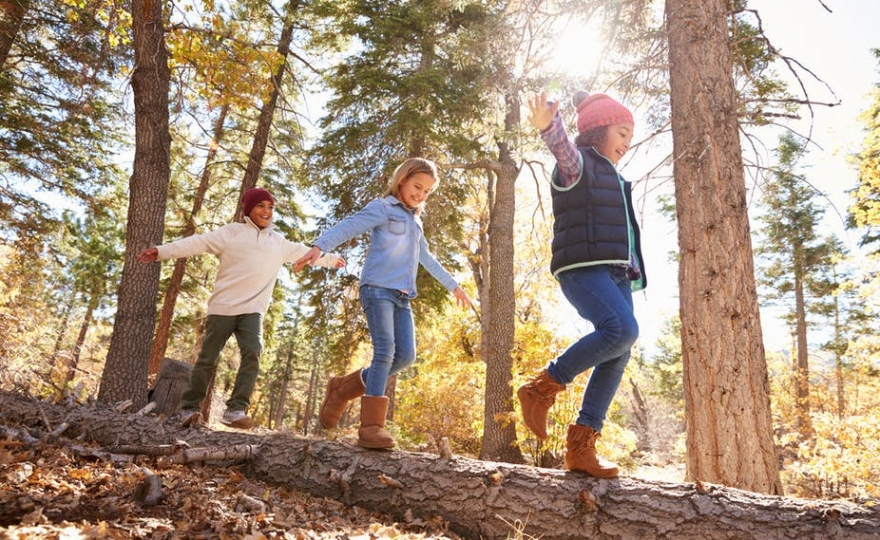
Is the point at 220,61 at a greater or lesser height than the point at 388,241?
greater

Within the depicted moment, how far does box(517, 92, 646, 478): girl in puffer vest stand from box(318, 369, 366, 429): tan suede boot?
1371mm

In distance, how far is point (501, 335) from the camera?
32.2 ft

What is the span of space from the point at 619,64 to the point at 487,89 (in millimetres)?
1699

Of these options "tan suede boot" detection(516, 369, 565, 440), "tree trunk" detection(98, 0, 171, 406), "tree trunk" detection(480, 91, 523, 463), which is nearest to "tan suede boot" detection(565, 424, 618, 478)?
"tan suede boot" detection(516, 369, 565, 440)

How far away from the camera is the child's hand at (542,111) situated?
2.99m

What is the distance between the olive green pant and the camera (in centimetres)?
460

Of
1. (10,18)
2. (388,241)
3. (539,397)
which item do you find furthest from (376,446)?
(10,18)

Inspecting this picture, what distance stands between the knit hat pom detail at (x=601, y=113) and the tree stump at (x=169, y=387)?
5.05 m

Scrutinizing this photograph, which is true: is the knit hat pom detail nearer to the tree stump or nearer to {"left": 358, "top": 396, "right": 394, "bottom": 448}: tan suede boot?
{"left": 358, "top": 396, "right": 394, "bottom": 448}: tan suede boot

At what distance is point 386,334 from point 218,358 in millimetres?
2056

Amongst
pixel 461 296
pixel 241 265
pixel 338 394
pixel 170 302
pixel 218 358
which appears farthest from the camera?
pixel 170 302

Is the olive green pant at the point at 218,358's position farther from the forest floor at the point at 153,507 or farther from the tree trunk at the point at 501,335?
the tree trunk at the point at 501,335

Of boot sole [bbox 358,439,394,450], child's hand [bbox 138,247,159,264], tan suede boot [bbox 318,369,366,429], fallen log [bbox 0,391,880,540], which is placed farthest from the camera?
child's hand [bbox 138,247,159,264]

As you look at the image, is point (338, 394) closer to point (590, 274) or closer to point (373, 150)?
point (590, 274)
